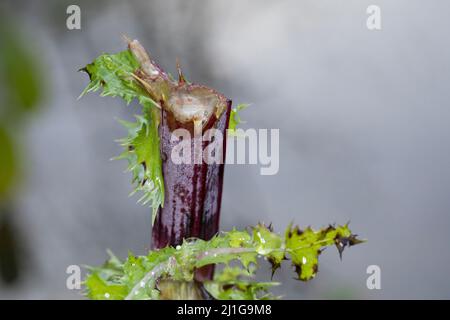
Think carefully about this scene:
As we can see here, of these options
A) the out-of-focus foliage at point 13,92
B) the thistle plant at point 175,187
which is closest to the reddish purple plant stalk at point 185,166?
the thistle plant at point 175,187

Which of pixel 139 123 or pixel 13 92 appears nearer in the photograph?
pixel 139 123

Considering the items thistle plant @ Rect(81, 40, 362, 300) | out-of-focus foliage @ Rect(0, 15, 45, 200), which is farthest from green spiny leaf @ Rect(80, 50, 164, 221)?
out-of-focus foliage @ Rect(0, 15, 45, 200)

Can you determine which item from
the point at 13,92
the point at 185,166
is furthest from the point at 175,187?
the point at 13,92

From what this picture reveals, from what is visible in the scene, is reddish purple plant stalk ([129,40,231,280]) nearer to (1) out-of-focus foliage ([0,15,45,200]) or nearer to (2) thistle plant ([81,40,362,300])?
(2) thistle plant ([81,40,362,300])

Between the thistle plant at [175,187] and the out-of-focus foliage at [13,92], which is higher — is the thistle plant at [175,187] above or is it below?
below

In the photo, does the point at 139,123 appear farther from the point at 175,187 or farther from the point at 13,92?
the point at 13,92

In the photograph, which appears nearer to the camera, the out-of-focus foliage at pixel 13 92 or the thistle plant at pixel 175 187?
the thistle plant at pixel 175 187

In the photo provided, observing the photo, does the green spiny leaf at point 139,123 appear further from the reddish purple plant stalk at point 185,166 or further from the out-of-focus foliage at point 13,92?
the out-of-focus foliage at point 13,92

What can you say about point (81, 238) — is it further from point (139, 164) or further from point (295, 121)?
point (139, 164)
